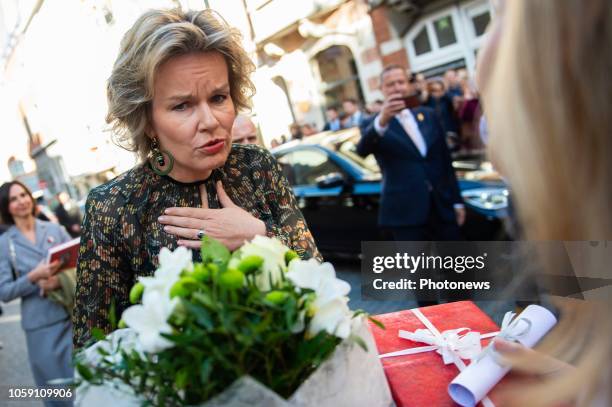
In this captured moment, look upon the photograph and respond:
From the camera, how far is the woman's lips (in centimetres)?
138

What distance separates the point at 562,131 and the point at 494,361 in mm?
487

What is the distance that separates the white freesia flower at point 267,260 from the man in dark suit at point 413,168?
9.98 ft

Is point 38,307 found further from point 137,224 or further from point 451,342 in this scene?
point 451,342

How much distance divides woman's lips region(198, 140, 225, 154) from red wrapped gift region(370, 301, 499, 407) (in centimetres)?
63

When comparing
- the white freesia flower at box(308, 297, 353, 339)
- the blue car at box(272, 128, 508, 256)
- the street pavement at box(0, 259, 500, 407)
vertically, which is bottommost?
the street pavement at box(0, 259, 500, 407)

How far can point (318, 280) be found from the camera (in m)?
0.69

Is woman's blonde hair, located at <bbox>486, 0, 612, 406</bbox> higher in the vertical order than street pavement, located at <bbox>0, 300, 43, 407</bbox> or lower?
higher

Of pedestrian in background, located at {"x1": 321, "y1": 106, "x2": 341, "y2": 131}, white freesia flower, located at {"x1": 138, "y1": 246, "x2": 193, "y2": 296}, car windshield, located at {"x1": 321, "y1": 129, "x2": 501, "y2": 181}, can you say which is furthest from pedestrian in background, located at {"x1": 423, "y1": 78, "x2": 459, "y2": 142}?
white freesia flower, located at {"x1": 138, "y1": 246, "x2": 193, "y2": 296}

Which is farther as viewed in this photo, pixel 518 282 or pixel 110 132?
pixel 110 132

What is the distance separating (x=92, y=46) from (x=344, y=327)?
71.4 inches

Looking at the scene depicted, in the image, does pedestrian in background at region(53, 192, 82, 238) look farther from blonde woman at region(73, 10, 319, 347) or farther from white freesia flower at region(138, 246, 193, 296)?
white freesia flower at region(138, 246, 193, 296)

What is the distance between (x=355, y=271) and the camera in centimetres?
575

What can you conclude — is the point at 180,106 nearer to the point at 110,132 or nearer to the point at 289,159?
the point at 110,132

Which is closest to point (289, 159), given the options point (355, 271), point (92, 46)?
point (355, 271)
